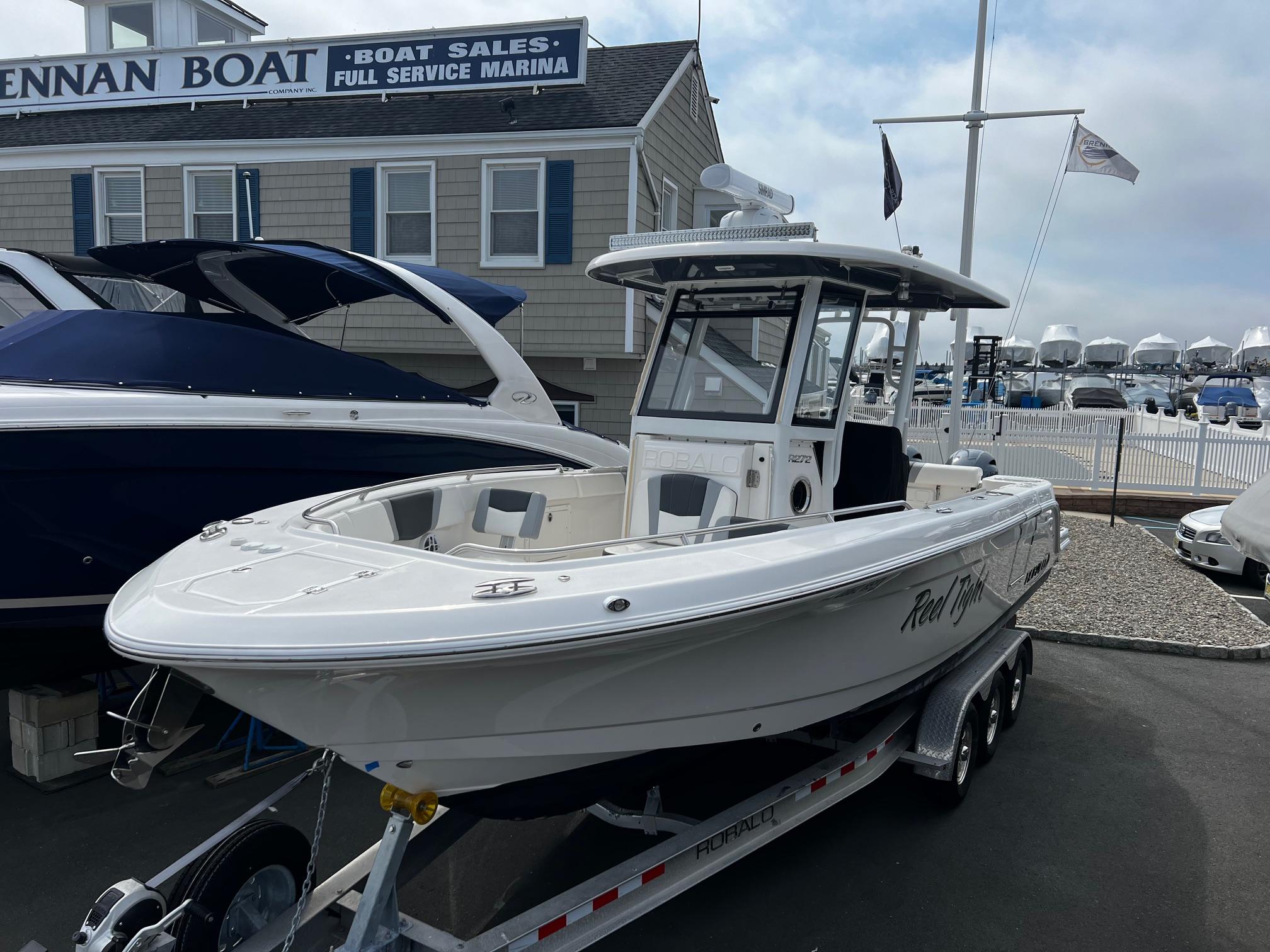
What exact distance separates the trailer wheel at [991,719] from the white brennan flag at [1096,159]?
8.95m

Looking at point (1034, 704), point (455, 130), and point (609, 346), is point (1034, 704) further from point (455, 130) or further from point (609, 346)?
point (455, 130)

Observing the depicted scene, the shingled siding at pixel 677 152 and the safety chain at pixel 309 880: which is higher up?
the shingled siding at pixel 677 152

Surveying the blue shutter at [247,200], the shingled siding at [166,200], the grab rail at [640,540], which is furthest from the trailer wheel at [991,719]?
the shingled siding at [166,200]

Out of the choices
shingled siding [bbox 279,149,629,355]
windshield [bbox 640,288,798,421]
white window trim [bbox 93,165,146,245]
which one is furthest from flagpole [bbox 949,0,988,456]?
white window trim [bbox 93,165,146,245]

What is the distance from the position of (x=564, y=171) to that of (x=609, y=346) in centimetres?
206

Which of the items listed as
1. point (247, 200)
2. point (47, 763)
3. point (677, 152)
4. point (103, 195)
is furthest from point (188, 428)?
point (103, 195)

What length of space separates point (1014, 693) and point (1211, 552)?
494 cm

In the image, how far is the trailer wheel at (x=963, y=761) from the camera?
3.86 m

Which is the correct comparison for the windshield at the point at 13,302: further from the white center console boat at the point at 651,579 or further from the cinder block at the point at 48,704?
the white center console boat at the point at 651,579

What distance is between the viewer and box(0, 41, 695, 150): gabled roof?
10.9 metres

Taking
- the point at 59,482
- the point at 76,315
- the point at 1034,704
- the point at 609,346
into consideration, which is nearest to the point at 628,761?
the point at 59,482

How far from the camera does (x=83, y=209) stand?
11.8 m

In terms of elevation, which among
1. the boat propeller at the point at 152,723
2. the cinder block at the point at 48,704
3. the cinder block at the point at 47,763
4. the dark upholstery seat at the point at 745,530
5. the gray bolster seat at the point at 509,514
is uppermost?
the dark upholstery seat at the point at 745,530

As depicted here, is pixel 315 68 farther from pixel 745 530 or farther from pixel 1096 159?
pixel 745 530
